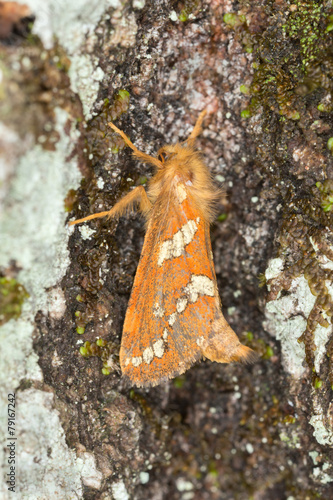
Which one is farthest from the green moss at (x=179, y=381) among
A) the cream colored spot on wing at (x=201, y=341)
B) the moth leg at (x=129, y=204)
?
the moth leg at (x=129, y=204)

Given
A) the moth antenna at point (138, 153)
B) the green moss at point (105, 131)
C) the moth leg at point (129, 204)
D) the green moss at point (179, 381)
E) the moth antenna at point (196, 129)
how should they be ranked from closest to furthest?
the green moss at point (105, 131)
the moth antenna at point (138, 153)
the moth leg at point (129, 204)
the moth antenna at point (196, 129)
the green moss at point (179, 381)

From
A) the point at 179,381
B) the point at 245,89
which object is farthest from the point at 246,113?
the point at 179,381

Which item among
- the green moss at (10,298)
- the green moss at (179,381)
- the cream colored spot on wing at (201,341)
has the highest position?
the green moss at (10,298)

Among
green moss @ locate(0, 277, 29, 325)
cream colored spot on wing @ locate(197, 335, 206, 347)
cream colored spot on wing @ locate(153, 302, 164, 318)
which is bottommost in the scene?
cream colored spot on wing @ locate(197, 335, 206, 347)

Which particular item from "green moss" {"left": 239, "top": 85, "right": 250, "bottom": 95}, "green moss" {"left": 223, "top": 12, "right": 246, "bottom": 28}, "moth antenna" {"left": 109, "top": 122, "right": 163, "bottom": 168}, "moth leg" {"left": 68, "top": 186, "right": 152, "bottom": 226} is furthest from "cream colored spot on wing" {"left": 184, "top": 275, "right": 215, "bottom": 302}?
"green moss" {"left": 223, "top": 12, "right": 246, "bottom": 28}

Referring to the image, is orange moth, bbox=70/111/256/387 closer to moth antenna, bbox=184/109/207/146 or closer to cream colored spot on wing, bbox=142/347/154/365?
cream colored spot on wing, bbox=142/347/154/365

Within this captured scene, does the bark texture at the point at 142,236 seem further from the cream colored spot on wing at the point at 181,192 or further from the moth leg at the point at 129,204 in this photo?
A: the cream colored spot on wing at the point at 181,192
